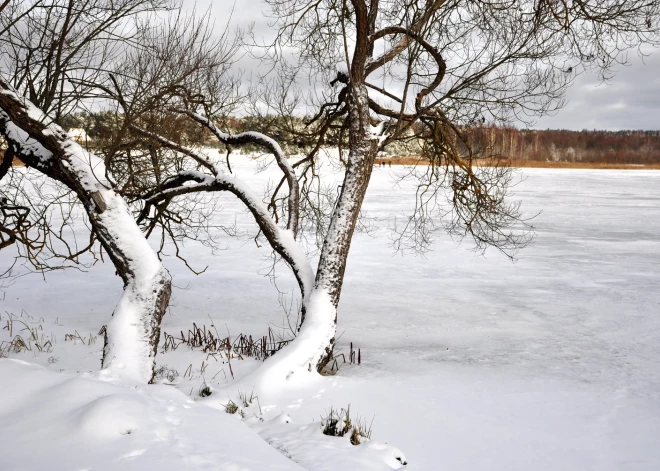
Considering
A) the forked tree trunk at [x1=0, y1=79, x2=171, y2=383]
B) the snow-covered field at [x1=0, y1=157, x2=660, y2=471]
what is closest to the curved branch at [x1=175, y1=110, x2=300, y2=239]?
the snow-covered field at [x1=0, y1=157, x2=660, y2=471]

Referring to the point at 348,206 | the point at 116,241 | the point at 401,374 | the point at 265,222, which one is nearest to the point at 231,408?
the point at 116,241

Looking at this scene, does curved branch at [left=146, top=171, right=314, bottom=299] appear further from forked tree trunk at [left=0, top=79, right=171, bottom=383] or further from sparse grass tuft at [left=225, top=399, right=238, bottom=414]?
sparse grass tuft at [left=225, top=399, right=238, bottom=414]

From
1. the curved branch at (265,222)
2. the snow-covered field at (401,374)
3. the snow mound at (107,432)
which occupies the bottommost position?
the snow-covered field at (401,374)

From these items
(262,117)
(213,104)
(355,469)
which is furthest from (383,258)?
(355,469)

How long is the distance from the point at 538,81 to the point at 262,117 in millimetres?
4486

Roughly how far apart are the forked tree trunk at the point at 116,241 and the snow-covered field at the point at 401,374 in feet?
1.82

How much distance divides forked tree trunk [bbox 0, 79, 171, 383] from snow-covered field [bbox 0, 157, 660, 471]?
0.56 metres

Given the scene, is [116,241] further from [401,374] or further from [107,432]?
[401,374]

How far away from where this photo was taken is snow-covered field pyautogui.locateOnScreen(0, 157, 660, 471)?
3361 mm

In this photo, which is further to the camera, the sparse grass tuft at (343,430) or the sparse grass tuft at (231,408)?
the sparse grass tuft at (231,408)

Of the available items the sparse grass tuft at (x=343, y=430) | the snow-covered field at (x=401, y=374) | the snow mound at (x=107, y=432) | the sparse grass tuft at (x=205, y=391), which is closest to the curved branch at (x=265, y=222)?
the snow-covered field at (x=401, y=374)

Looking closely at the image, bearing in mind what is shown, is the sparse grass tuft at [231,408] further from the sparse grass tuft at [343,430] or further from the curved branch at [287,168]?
the curved branch at [287,168]

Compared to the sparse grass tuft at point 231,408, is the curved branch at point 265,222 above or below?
above

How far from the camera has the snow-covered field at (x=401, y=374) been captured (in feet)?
11.0
